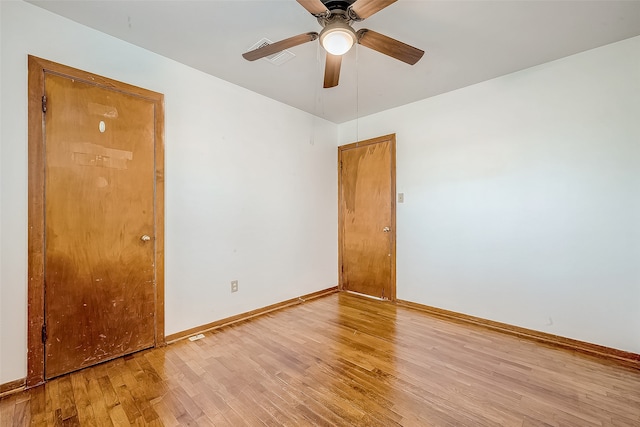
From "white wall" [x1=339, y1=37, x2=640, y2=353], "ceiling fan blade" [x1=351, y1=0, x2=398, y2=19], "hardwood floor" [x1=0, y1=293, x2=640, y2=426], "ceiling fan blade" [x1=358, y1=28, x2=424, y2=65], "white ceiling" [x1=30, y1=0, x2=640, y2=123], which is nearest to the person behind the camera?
"ceiling fan blade" [x1=351, y1=0, x2=398, y2=19]

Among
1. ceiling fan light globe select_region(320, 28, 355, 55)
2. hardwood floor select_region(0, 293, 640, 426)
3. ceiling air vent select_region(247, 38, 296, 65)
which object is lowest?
hardwood floor select_region(0, 293, 640, 426)

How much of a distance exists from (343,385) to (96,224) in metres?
2.21

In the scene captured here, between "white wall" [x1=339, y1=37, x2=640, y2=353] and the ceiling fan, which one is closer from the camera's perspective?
the ceiling fan

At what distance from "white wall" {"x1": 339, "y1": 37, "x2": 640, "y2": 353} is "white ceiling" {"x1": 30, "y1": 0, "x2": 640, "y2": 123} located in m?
0.30

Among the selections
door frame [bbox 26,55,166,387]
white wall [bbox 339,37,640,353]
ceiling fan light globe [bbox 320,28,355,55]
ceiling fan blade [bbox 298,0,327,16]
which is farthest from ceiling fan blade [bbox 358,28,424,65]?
door frame [bbox 26,55,166,387]

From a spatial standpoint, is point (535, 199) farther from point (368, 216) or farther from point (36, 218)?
point (36, 218)

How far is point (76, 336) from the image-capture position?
2.04 m

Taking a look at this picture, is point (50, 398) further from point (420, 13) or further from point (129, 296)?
point (420, 13)

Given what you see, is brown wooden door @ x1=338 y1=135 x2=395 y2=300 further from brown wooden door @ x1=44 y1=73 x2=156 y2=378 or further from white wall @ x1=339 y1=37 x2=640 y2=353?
brown wooden door @ x1=44 y1=73 x2=156 y2=378

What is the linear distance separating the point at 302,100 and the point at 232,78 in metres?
0.89

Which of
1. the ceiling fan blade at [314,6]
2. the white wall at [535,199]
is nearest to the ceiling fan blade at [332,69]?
the ceiling fan blade at [314,6]

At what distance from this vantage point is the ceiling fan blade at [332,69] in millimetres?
1930

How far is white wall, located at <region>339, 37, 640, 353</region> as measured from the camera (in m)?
2.27

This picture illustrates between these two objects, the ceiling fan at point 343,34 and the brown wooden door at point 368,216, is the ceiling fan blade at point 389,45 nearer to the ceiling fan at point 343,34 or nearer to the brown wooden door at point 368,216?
the ceiling fan at point 343,34
